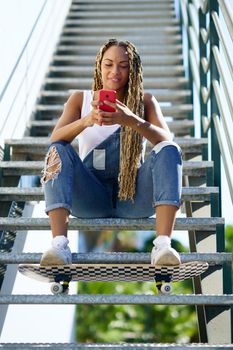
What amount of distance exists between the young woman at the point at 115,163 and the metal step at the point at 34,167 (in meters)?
0.71

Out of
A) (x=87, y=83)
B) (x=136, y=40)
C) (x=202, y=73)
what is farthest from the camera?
(x=136, y=40)

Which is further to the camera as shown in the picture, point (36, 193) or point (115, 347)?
point (36, 193)

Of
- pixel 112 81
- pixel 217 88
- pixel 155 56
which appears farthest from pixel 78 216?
pixel 155 56

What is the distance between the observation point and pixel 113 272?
255 cm

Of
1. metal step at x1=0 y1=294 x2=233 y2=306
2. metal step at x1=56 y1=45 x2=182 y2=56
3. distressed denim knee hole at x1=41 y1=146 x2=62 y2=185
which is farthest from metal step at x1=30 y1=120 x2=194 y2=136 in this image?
metal step at x1=0 y1=294 x2=233 y2=306

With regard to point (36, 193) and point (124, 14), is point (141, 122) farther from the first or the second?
point (124, 14)

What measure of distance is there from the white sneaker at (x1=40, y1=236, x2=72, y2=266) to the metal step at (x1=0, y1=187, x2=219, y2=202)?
2.64ft

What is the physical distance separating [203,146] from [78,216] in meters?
1.21

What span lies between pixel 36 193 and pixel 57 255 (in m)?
0.89

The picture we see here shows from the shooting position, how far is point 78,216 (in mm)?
2996

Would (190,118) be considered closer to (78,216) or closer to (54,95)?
(54,95)

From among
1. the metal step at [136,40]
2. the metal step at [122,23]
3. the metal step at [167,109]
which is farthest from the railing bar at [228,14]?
the metal step at [122,23]

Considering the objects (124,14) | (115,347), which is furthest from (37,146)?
(124,14)

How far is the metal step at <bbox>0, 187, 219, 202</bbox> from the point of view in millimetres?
3324
